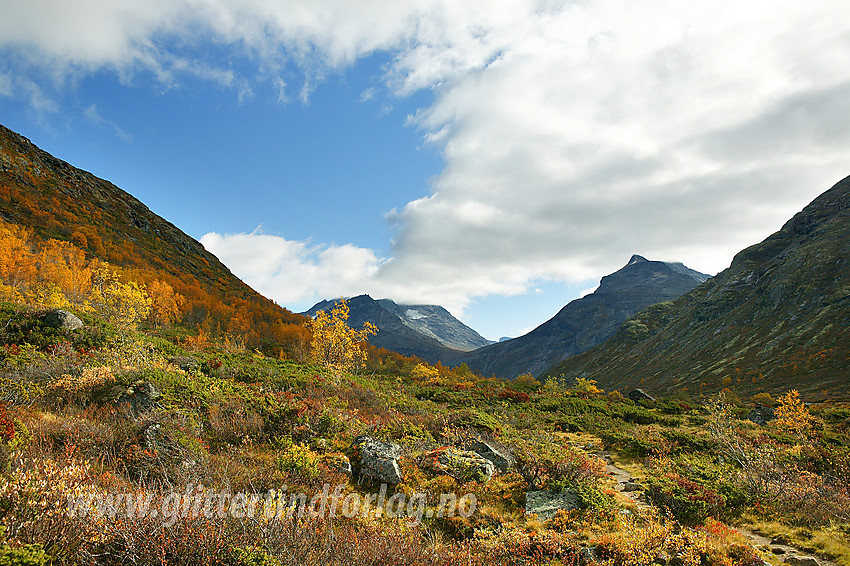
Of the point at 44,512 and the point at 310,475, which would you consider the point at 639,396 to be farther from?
the point at 44,512

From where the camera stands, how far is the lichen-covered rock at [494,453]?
1018cm

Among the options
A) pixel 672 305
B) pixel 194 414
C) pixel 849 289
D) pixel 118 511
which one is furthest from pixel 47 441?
pixel 672 305

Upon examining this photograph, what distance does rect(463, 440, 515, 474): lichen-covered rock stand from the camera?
10.2 meters

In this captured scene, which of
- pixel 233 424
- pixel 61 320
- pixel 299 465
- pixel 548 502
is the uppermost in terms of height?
pixel 61 320

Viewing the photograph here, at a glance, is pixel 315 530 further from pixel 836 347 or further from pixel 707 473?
pixel 836 347

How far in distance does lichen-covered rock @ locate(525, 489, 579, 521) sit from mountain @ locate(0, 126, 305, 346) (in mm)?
39573

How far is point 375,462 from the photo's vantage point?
28.0 ft

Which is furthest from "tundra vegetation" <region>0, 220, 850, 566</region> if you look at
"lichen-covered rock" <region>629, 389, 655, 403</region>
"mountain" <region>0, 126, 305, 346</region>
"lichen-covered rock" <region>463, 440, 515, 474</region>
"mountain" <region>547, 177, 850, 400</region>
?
"mountain" <region>547, 177, 850, 400</region>

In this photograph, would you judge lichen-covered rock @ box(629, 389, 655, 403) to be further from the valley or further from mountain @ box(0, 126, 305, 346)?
mountain @ box(0, 126, 305, 346)

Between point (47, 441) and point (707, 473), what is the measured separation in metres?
14.8

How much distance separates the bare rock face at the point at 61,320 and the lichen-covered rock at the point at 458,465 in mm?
14455

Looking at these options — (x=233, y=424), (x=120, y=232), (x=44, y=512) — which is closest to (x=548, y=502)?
(x=233, y=424)

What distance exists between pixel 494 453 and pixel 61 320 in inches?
657

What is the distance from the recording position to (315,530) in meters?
5.48
